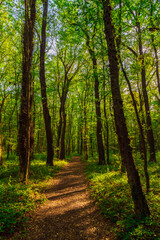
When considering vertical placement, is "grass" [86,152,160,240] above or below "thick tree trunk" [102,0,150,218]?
below

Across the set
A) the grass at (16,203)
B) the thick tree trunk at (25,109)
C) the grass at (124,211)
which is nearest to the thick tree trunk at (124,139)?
the grass at (124,211)

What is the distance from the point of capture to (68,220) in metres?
4.43

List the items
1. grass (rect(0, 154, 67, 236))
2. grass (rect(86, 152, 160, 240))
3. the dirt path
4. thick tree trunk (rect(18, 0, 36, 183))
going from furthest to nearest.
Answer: thick tree trunk (rect(18, 0, 36, 183)) < grass (rect(0, 154, 67, 236)) < the dirt path < grass (rect(86, 152, 160, 240))

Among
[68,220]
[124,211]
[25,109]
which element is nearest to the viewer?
[124,211]

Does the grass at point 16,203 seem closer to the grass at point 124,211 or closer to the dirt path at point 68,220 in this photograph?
the dirt path at point 68,220

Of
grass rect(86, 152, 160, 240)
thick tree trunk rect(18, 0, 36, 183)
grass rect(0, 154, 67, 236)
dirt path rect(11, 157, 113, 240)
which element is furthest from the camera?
thick tree trunk rect(18, 0, 36, 183)

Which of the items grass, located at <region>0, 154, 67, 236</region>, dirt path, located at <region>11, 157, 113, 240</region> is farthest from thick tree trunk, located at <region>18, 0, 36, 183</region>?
dirt path, located at <region>11, 157, 113, 240</region>

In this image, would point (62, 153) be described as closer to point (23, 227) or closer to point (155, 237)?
point (23, 227)

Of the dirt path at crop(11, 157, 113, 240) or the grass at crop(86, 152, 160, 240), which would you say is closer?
the grass at crop(86, 152, 160, 240)

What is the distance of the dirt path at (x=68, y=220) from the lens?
3.70 metres

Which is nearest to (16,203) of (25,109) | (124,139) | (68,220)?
(68,220)

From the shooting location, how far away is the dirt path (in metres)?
3.70

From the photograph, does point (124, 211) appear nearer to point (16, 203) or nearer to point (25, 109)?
point (16, 203)

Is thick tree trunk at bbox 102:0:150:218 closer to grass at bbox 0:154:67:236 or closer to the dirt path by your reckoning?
the dirt path
